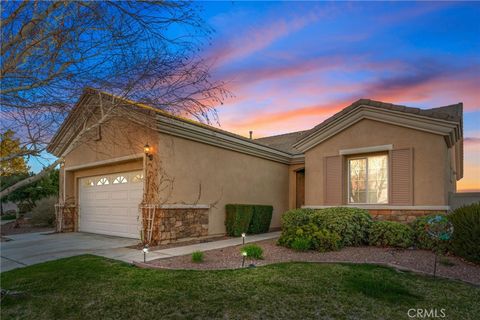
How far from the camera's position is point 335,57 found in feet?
32.4

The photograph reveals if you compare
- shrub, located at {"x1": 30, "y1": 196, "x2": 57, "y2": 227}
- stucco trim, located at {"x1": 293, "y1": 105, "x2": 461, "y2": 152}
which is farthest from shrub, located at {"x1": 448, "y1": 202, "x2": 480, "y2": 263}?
shrub, located at {"x1": 30, "y1": 196, "x2": 57, "y2": 227}

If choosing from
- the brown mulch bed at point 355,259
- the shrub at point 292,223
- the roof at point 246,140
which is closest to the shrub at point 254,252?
the brown mulch bed at point 355,259

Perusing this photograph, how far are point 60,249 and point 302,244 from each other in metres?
6.48

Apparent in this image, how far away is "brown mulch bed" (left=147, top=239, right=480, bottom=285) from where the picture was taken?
6159 millimetres

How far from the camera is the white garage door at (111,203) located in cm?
1066

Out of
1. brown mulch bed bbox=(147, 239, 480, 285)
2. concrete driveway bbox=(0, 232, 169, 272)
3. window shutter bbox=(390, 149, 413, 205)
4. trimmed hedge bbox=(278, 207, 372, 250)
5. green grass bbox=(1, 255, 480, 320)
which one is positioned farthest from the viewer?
window shutter bbox=(390, 149, 413, 205)

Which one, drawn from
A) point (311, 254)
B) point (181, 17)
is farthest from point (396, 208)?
point (181, 17)

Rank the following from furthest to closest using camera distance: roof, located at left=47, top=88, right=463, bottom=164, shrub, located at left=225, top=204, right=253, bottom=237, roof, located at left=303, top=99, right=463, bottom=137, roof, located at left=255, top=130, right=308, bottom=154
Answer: roof, located at left=255, top=130, right=308, bottom=154, shrub, located at left=225, top=204, right=253, bottom=237, roof, located at left=303, top=99, right=463, bottom=137, roof, located at left=47, top=88, right=463, bottom=164

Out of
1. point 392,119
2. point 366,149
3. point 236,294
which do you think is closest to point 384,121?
point 392,119

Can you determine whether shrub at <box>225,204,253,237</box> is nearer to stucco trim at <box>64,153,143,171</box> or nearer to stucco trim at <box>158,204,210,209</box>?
stucco trim at <box>158,204,210,209</box>

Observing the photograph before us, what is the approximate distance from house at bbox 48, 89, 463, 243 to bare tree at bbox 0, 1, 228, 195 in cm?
259

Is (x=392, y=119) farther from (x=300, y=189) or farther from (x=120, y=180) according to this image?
(x=120, y=180)

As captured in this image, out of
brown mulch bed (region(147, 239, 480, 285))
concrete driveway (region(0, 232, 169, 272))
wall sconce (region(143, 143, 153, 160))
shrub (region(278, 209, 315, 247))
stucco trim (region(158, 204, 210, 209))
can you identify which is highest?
wall sconce (region(143, 143, 153, 160))

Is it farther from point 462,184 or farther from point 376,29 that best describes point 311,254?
point 462,184
